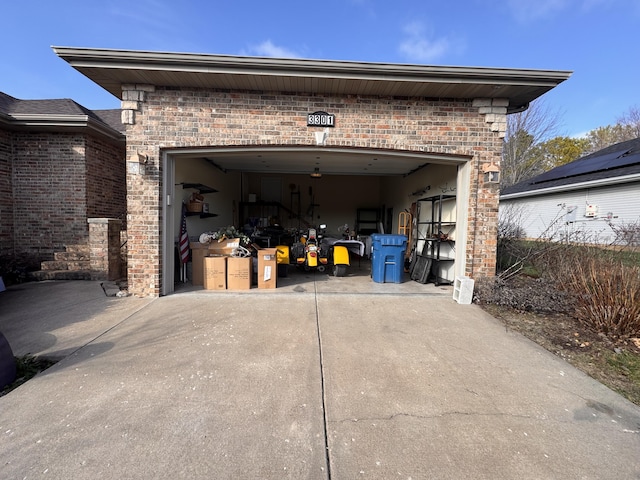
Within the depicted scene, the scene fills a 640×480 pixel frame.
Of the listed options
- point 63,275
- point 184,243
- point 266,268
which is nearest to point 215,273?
point 266,268

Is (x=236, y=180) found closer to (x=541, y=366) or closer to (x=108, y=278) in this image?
(x=108, y=278)

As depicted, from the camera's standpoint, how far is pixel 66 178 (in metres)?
6.86

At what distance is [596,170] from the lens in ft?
33.7

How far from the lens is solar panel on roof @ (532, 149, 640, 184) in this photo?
9545mm

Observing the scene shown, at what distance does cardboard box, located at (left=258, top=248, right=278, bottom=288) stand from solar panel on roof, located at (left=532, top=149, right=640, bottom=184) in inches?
450

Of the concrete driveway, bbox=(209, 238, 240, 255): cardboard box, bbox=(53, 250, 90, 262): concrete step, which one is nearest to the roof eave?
the concrete driveway

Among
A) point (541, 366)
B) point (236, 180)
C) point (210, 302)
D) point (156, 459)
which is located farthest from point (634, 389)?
point (236, 180)

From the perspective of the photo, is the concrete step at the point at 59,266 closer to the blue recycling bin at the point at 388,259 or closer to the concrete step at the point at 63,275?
the concrete step at the point at 63,275

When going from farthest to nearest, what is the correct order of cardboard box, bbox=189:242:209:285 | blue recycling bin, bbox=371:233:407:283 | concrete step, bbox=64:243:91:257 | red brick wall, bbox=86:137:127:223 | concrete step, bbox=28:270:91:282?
red brick wall, bbox=86:137:127:223
concrete step, bbox=64:243:91:257
blue recycling bin, bbox=371:233:407:283
concrete step, bbox=28:270:91:282
cardboard box, bbox=189:242:209:285

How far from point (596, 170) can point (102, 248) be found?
15357 millimetres

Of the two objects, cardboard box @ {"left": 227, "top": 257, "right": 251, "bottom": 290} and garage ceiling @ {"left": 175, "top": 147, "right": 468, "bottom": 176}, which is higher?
garage ceiling @ {"left": 175, "top": 147, "right": 468, "bottom": 176}

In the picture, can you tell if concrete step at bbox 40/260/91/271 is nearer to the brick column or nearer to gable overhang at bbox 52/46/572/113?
the brick column

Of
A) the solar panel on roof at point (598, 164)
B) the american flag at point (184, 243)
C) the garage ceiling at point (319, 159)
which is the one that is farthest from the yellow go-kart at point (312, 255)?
the solar panel on roof at point (598, 164)

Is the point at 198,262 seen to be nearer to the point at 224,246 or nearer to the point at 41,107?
the point at 224,246
